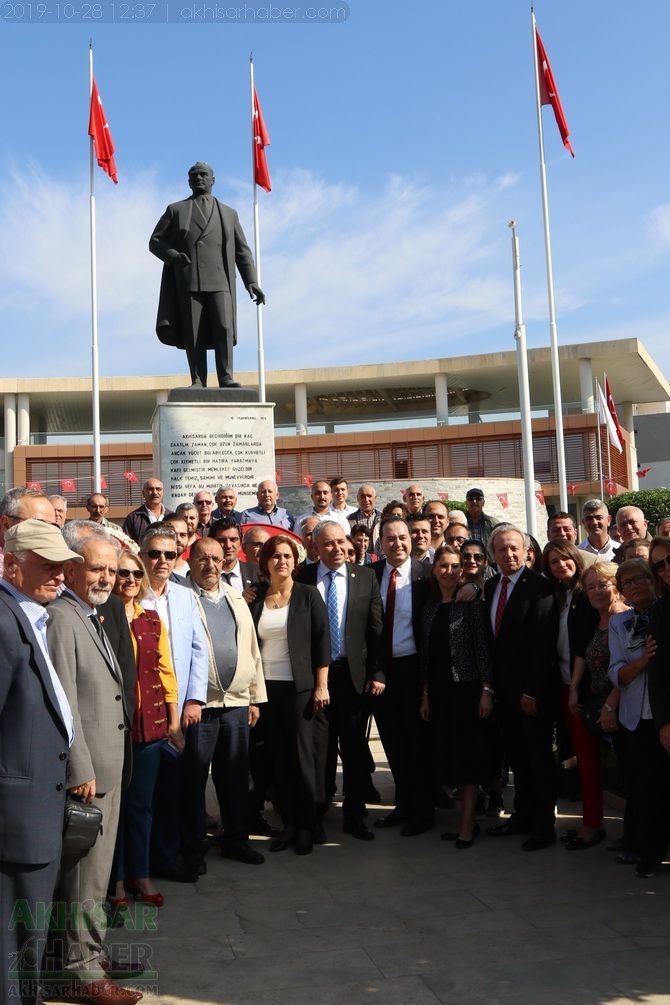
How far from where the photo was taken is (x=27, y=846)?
2.84m

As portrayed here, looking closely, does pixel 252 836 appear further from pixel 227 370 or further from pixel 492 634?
pixel 227 370

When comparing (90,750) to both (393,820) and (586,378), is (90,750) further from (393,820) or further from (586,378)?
(586,378)

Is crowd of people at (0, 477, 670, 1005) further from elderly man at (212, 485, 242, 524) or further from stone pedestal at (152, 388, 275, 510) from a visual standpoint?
stone pedestal at (152, 388, 275, 510)

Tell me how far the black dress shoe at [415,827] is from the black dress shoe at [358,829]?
200 mm

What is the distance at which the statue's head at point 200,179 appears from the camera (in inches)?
384

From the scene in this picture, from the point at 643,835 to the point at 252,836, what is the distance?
2297 mm

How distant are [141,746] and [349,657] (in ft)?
5.46

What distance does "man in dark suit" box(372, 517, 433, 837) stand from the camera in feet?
18.6

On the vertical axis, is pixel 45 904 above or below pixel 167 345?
below

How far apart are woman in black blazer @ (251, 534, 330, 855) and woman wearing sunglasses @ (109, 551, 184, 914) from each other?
3.65 feet

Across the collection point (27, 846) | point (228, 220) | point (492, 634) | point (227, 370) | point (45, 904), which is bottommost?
point (45, 904)

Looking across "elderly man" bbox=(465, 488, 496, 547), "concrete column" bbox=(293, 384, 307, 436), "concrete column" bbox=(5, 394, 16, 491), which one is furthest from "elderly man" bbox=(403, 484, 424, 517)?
"concrete column" bbox=(5, 394, 16, 491)

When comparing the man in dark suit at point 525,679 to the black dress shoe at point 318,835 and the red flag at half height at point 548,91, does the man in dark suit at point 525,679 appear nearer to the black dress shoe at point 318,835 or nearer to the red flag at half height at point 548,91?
the black dress shoe at point 318,835

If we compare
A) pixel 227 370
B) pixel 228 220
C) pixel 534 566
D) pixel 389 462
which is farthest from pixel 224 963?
pixel 389 462
